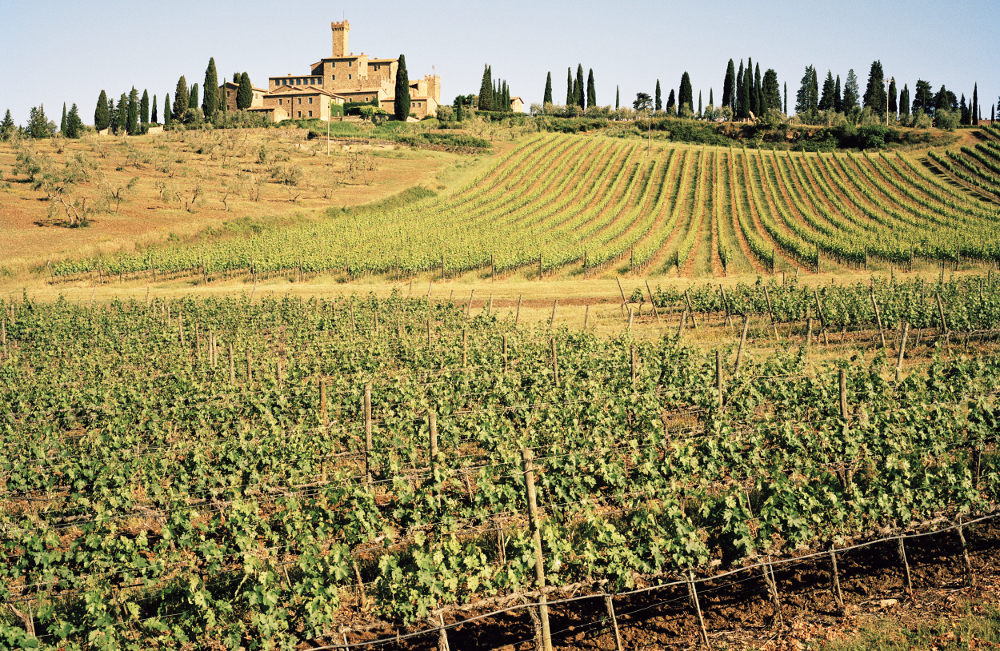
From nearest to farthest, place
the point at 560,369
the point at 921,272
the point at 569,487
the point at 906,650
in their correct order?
the point at 906,650 < the point at 569,487 < the point at 560,369 < the point at 921,272

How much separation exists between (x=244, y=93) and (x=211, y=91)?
4677mm

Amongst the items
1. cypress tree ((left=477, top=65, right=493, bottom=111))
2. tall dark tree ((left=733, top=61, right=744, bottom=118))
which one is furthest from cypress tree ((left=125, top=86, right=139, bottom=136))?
tall dark tree ((left=733, top=61, right=744, bottom=118))

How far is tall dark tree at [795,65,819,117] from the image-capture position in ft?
377

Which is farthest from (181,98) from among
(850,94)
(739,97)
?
(850,94)

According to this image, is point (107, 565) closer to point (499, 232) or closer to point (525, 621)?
point (525, 621)

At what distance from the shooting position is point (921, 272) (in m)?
40.8

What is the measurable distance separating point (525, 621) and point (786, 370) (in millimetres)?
9802

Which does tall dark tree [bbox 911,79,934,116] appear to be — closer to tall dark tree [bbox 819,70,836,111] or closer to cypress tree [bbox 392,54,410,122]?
tall dark tree [bbox 819,70,836,111]

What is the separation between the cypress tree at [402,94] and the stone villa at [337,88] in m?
6.43

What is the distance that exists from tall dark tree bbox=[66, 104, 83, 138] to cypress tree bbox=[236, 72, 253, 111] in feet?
66.0

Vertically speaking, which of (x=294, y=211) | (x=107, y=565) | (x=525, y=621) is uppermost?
(x=294, y=211)

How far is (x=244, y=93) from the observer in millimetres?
108812

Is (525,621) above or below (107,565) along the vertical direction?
below

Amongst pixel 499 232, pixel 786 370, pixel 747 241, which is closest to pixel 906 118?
pixel 747 241
